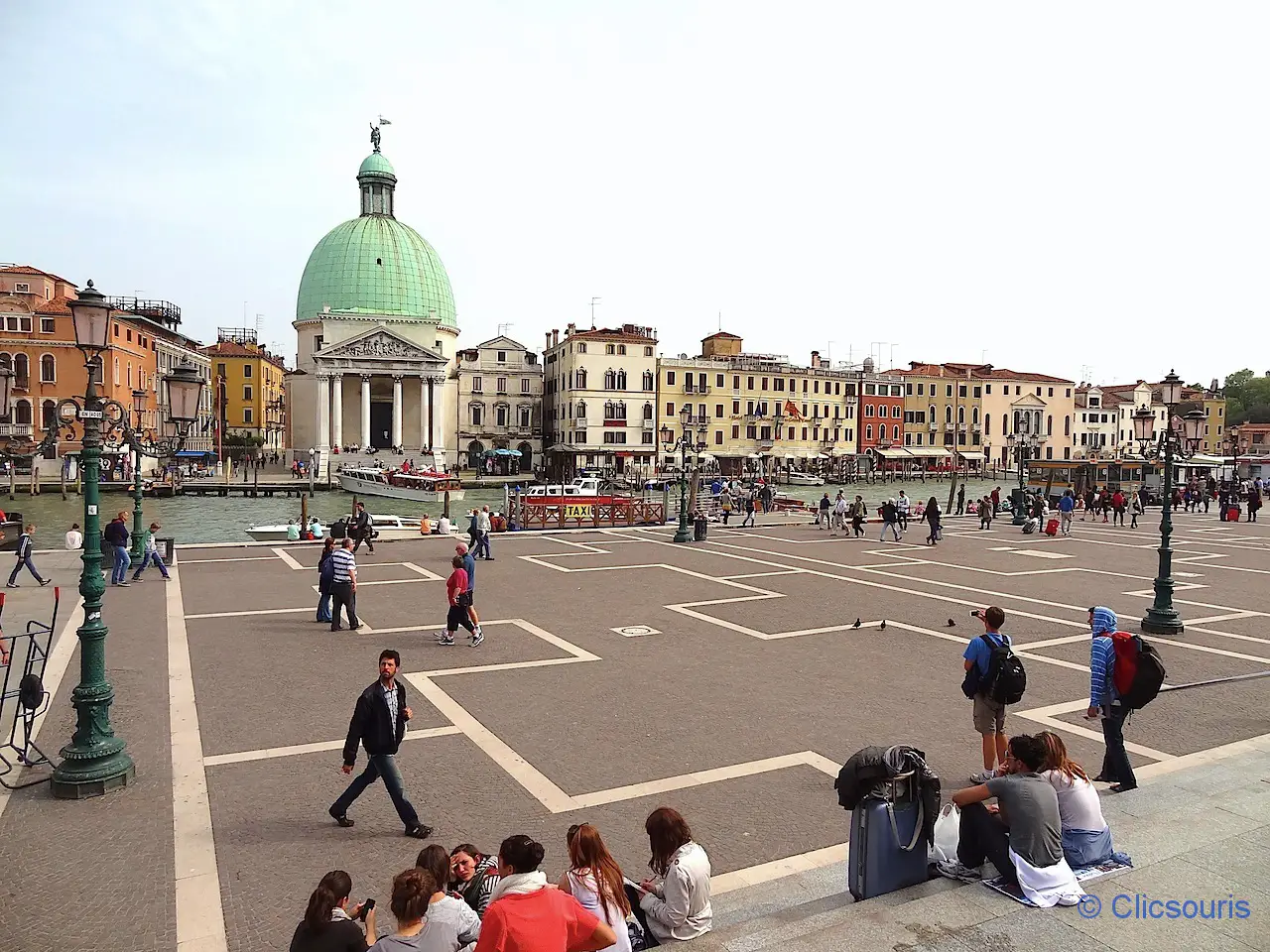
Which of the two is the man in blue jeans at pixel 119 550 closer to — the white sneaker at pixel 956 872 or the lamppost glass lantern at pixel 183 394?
the lamppost glass lantern at pixel 183 394

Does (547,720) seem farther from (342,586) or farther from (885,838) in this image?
(342,586)

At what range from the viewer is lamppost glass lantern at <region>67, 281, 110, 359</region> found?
28.3 ft

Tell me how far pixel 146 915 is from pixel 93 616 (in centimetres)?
319

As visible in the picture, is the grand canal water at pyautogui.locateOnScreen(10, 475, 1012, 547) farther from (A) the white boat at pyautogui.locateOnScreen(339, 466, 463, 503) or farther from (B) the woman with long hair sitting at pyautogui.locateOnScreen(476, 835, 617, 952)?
(B) the woman with long hair sitting at pyautogui.locateOnScreen(476, 835, 617, 952)

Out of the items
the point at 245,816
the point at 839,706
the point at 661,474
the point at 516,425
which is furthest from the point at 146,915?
the point at 516,425

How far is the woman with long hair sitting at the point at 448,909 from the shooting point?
4.53m

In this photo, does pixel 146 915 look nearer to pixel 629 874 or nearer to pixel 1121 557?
pixel 629 874

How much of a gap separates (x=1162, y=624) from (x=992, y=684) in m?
8.67

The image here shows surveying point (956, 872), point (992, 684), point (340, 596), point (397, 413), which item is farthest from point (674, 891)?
point (397, 413)

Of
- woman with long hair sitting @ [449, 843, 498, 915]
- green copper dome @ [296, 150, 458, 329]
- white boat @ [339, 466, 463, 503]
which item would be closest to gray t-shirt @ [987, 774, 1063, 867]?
woman with long hair sitting @ [449, 843, 498, 915]

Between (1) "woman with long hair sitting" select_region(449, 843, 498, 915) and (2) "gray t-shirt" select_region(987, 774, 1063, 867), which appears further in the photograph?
(2) "gray t-shirt" select_region(987, 774, 1063, 867)

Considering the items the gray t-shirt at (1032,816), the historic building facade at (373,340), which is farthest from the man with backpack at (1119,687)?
the historic building facade at (373,340)

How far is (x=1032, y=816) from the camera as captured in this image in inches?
208

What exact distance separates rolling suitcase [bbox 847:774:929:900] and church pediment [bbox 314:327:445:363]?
82946 millimetres
